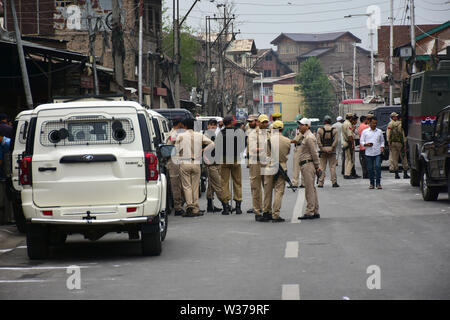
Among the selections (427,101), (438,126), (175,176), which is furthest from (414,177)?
(175,176)

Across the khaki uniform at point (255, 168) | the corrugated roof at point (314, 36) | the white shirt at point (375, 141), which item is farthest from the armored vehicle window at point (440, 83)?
the corrugated roof at point (314, 36)

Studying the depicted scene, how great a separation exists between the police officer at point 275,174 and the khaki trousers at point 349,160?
438 inches

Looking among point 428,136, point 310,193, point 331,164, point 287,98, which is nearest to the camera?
point 310,193

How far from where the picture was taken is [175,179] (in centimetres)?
1812

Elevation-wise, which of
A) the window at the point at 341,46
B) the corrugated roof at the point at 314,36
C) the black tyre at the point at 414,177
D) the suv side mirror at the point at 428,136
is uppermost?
the corrugated roof at the point at 314,36

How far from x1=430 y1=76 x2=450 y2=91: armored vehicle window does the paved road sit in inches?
279

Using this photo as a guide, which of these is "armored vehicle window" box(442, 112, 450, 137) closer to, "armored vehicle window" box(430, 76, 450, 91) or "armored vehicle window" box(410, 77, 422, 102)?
"armored vehicle window" box(430, 76, 450, 91)

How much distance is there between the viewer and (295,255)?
11.1 meters

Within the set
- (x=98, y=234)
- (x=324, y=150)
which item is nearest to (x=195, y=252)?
(x=98, y=234)

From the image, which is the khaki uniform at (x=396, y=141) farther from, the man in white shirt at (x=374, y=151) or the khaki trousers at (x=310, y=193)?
the khaki trousers at (x=310, y=193)

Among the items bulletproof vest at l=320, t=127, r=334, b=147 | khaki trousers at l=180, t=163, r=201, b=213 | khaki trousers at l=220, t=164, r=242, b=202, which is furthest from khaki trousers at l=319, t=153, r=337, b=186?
khaki trousers at l=180, t=163, r=201, b=213

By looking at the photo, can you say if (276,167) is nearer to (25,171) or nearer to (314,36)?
(25,171)

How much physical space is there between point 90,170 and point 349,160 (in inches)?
672

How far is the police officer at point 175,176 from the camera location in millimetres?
17672
